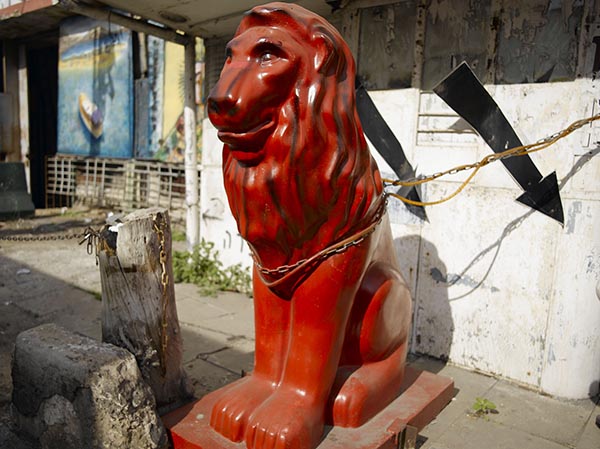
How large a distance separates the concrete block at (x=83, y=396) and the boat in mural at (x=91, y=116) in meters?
7.67

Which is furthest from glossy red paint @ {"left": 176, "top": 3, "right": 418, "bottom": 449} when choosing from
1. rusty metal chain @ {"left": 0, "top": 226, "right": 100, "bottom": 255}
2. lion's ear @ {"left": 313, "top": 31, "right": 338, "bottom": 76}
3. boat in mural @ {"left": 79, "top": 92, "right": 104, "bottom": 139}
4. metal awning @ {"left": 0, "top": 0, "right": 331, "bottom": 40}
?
boat in mural @ {"left": 79, "top": 92, "right": 104, "bottom": 139}

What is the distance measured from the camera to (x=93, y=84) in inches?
362

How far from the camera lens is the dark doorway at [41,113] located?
1095 centimetres

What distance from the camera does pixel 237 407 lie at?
6.73 feet

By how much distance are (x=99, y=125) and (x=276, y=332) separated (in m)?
8.25

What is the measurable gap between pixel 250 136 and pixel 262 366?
3.47ft

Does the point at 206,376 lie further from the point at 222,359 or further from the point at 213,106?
the point at 213,106

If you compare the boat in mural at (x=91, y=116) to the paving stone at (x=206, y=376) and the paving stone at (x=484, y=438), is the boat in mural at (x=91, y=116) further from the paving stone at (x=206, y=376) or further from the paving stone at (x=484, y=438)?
the paving stone at (x=484, y=438)

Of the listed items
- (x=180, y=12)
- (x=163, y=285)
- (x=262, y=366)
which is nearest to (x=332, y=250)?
(x=262, y=366)

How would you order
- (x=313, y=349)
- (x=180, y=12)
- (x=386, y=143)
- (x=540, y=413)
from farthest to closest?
(x=180, y=12)
(x=386, y=143)
(x=540, y=413)
(x=313, y=349)

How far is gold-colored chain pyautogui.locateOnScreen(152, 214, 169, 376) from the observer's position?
2.38 metres

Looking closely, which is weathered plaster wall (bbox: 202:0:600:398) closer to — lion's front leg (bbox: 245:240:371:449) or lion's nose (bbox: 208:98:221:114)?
lion's front leg (bbox: 245:240:371:449)

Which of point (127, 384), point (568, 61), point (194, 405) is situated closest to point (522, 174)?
point (568, 61)

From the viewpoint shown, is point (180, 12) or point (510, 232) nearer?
point (510, 232)
